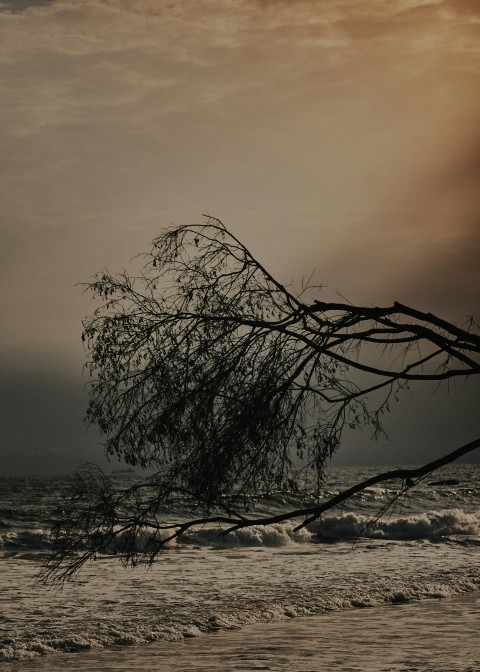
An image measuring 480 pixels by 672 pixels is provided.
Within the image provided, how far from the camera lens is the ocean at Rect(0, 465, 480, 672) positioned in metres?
12.4

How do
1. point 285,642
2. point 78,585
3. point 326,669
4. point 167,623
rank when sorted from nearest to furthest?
point 326,669 < point 285,642 < point 167,623 < point 78,585

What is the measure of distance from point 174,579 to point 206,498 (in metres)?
13.5

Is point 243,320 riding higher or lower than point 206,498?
higher

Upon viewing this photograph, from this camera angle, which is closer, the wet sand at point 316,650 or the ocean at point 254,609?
the wet sand at point 316,650

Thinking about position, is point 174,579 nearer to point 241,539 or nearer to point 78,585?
point 78,585

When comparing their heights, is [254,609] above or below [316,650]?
above

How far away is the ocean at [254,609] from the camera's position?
488 inches

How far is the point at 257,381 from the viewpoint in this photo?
8.05m

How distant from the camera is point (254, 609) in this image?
1672 cm

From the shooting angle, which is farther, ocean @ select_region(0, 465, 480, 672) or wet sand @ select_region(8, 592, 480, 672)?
ocean @ select_region(0, 465, 480, 672)

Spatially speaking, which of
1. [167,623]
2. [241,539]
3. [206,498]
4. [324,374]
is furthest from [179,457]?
[241,539]

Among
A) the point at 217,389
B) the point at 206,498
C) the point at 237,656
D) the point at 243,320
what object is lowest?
the point at 237,656

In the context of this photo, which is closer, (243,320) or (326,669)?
(243,320)

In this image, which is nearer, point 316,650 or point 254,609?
point 316,650
